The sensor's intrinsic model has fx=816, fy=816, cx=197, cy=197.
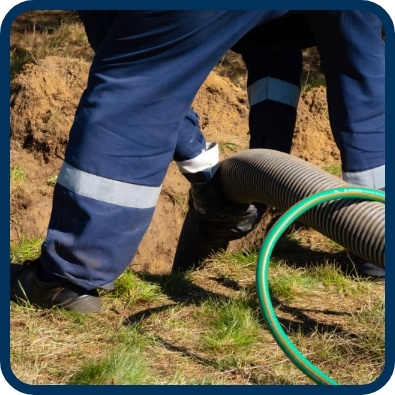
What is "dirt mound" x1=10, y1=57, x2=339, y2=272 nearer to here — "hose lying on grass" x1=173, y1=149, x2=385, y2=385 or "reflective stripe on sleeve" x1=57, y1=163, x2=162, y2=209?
"hose lying on grass" x1=173, y1=149, x2=385, y2=385

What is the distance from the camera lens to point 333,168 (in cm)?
470

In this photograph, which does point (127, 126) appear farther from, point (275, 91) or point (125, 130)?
point (275, 91)

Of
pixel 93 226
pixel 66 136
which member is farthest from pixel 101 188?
pixel 66 136

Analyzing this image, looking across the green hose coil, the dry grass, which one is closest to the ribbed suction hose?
the green hose coil

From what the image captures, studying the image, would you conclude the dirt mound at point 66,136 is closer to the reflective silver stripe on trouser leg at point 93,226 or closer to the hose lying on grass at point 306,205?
the hose lying on grass at point 306,205

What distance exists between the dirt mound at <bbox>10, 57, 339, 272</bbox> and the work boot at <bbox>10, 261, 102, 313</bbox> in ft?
4.20

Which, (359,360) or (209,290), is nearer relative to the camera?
(359,360)

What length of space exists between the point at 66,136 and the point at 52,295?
194 centimetres

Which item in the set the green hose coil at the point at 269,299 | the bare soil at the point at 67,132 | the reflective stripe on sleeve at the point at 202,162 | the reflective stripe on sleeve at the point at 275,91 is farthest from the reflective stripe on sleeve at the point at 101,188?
the bare soil at the point at 67,132

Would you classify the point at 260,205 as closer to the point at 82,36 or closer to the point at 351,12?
the point at 351,12

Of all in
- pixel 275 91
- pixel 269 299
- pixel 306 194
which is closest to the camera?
pixel 269 299

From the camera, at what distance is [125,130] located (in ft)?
9.05

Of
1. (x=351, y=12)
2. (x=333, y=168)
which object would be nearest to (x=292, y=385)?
(x=351, y=12)

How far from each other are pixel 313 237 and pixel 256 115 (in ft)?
2.22
